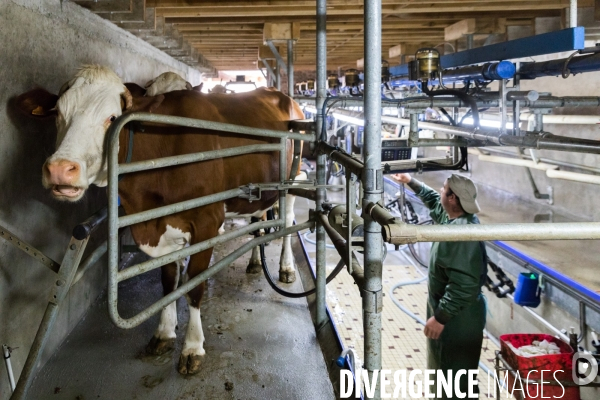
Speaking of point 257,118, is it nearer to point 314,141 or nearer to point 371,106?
point 314,141

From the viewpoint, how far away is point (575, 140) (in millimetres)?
2021

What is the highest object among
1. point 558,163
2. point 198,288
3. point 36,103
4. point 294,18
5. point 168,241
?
point 294,18

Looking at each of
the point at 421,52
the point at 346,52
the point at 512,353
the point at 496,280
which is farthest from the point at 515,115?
the point at 346,52

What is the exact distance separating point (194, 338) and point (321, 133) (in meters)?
1.26

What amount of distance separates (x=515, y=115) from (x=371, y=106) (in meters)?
1.71

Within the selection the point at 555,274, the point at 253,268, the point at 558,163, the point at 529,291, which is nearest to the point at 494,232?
the point at 253,268

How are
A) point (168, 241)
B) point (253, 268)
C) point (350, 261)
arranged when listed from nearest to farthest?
point (350, 261), point (168, 241), point (253, 268)

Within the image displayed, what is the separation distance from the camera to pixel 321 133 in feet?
8.21

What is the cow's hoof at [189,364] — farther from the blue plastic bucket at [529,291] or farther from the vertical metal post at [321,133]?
the blue plastic bucket at [529,291]

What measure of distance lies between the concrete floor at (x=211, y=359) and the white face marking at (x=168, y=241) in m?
0.52

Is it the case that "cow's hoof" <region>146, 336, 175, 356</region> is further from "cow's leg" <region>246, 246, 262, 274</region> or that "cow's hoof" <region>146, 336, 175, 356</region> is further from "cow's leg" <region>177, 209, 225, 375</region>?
"cow's leg" <region>246, 246, 262, 274</region>

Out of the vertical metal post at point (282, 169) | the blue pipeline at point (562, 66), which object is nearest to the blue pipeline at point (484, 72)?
the blue pipeline at point (562, 66)

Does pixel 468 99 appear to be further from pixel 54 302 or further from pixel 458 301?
pixel 54 302

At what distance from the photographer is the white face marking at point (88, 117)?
1829 mm
